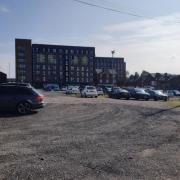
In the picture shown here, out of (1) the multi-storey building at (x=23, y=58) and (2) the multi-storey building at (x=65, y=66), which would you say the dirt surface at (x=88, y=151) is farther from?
(2) the multi-storey building at (x=65, y=66)

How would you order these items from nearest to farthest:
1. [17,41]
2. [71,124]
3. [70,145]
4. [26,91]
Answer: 1. [70,145]
2. [71,124]
3. [26,91]
4. [17,41]

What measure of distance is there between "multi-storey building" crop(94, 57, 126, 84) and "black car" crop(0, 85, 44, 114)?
13027cm

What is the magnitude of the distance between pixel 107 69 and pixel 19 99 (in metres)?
140

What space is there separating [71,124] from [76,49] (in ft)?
458

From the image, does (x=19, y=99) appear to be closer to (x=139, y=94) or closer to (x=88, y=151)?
(x=88, y=151)

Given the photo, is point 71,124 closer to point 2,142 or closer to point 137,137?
point 137,137

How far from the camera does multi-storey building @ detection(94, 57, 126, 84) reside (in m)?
155

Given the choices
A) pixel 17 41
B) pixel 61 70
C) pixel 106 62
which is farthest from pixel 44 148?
pixel 106 62

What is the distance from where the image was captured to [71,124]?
15961 mm

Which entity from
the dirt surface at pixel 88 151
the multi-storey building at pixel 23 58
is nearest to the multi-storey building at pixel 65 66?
the multi-storey building at pixel 23 58

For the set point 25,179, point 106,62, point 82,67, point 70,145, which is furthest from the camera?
point 106,62

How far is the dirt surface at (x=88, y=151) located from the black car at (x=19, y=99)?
5.68 metres

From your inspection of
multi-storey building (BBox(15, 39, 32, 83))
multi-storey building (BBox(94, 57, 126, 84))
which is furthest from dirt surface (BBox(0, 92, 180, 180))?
multi-storey building (BBox(94, 57, 126, 84))

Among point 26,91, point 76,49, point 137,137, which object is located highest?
point 76,49
